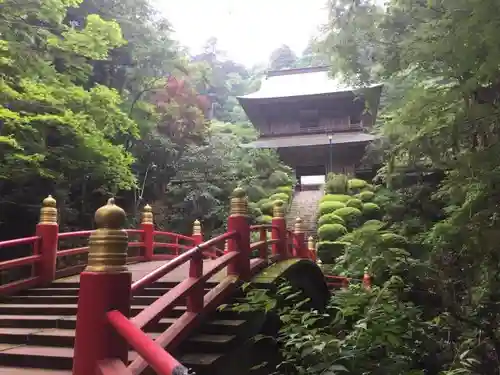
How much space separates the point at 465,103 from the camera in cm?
508

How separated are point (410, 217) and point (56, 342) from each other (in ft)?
47.9

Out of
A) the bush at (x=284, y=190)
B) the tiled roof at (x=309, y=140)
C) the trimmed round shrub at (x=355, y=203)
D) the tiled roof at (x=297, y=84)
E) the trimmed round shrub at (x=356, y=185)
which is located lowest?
the trimmed round shrub at (x=355, y=203)

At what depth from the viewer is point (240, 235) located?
5.54 metres

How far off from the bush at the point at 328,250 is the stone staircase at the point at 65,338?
10.8 m

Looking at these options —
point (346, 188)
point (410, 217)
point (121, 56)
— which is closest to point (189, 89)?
point (121, 56)

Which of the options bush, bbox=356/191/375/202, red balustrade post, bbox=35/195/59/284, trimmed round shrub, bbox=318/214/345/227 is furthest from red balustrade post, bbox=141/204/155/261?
bush, bbox=356/191/375/202

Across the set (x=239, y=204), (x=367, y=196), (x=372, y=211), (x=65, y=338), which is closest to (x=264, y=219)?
(x=372, y=211)

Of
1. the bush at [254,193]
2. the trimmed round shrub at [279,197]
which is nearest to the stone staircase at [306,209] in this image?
the trimmed round shrub at [279,197]

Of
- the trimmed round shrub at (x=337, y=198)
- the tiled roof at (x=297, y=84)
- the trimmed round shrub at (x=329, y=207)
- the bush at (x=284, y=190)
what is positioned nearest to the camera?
the trimmed round shrub at (x=329, y=207)

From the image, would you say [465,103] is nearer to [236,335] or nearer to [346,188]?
[236,335]

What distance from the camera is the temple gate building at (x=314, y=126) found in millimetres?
23625

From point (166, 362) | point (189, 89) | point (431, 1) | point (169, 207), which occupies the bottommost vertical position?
point (166, 362)

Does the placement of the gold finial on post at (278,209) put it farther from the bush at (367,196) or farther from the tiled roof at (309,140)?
the tiled roof at (309,140)

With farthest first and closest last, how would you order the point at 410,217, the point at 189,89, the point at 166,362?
1. the point at 189,89
2. the point at 410,217
3. the point at 166,362
